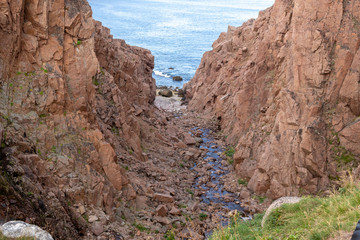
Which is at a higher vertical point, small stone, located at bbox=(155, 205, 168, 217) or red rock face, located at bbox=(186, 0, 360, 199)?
red rock face, located at bbox=(186, 0, 360, 199)

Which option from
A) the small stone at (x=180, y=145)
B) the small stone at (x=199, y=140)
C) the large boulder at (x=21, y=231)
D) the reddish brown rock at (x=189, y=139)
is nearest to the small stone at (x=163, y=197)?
the small stone at (x=180, y=145)

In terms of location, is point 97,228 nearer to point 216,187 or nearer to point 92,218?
point 92,218

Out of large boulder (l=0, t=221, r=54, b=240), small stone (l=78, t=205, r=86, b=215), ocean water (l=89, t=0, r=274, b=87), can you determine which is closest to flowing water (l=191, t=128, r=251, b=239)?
small stone (l=78, t=205, r=86, b=215)

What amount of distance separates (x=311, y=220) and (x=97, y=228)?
8598 mm

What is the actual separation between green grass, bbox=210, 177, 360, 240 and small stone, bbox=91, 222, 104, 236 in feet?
19.6

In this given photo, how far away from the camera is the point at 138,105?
27906 mm

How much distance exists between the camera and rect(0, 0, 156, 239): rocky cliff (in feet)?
42.6

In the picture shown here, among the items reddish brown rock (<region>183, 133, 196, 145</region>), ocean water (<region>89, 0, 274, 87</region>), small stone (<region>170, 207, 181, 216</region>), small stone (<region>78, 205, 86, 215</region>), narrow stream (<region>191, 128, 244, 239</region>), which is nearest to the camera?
small stone (<region>78, 205, 86, 215</region>)

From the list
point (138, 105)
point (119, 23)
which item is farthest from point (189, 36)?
point (138, 105)

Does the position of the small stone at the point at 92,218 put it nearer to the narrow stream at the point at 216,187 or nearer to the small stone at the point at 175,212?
the small stone at the point at 175,212

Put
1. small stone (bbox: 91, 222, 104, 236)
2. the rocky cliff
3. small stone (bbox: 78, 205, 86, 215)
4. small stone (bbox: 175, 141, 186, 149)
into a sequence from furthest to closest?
small stone (bbox: 175, 141, 186, 149)
small stone (bbox: 78, 205, 86, 215)
small stone (bbox: 91, 222, 104, 236)
the rocky cliff

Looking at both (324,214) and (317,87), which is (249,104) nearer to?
(317,87)

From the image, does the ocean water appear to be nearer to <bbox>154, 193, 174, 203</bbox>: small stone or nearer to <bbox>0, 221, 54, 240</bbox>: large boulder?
<bbox>154, 193, 174, 203</bbox>: small stone

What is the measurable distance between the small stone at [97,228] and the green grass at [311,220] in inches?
235
